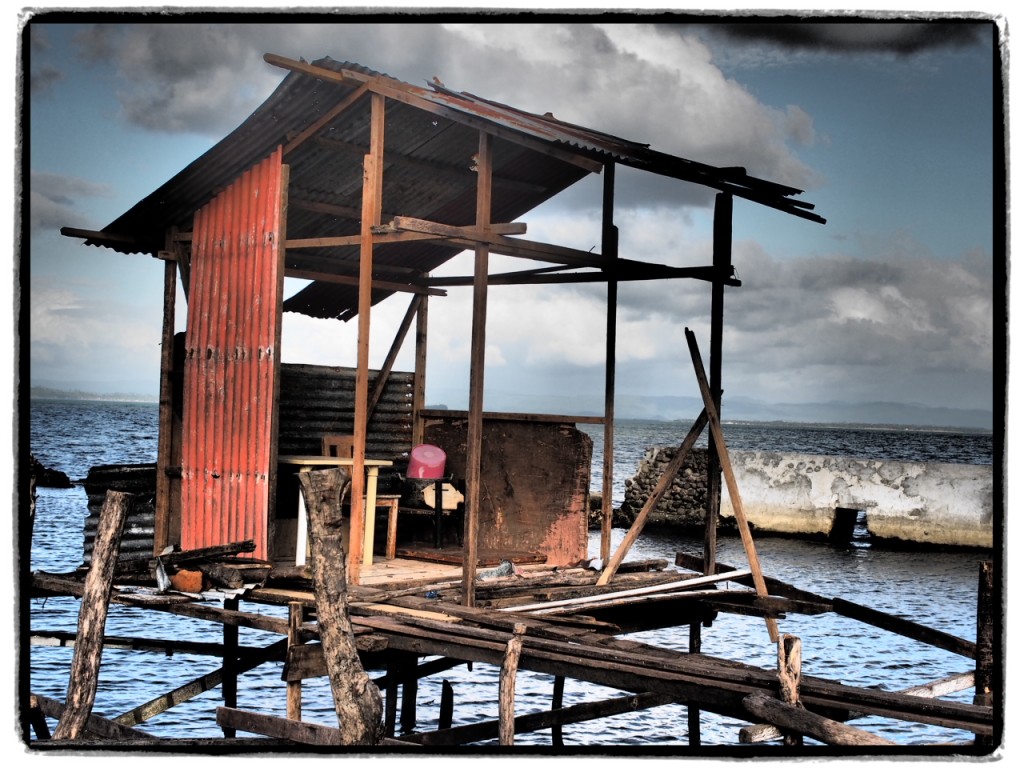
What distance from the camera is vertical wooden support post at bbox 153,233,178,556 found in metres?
13.8

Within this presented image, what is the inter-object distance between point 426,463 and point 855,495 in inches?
949

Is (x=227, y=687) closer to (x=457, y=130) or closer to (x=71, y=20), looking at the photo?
(x=457, y=130)

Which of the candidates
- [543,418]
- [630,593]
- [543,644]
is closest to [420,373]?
[543,418]

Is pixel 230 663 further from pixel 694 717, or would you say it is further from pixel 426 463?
pixel 694 717

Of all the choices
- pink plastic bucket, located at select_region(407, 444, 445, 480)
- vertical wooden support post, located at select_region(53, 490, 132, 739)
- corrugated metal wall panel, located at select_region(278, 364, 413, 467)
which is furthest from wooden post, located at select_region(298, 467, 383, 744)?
corrugated metal wall panel, located at select_region(278, 364, 413, 467)

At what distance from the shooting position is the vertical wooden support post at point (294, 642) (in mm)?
9727

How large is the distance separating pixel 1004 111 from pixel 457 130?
7.35 metres

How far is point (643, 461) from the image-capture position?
124ft

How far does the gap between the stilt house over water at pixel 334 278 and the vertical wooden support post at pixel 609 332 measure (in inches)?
1.0

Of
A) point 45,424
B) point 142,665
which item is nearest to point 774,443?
point 45,424

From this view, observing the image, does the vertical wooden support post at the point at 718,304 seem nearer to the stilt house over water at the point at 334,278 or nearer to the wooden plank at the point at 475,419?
the stilt house over water at the point at 334,278

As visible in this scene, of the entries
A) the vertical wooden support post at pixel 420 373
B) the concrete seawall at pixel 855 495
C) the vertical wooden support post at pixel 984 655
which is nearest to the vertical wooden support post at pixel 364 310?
the vertical wooden support post at pixel 420 373

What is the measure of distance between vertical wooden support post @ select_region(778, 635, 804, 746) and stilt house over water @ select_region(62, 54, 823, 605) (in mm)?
4519

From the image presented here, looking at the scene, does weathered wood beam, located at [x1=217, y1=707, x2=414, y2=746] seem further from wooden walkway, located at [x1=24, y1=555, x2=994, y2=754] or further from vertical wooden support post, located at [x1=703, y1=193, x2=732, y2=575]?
vertical wooden support post, located at [x1=703, y1=193, x2=732, y2=575]
